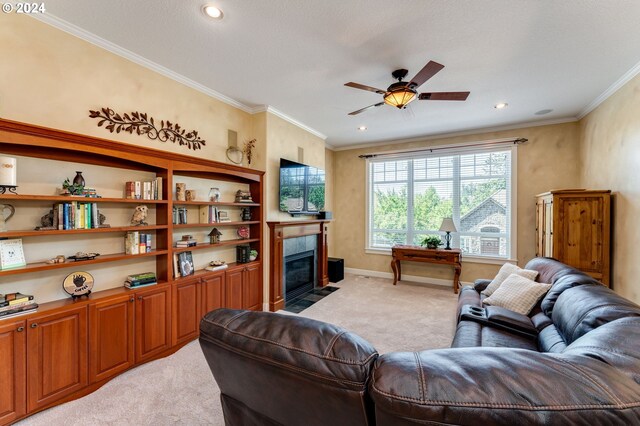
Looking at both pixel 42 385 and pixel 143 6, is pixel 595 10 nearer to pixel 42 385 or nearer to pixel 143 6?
pixel 143 6

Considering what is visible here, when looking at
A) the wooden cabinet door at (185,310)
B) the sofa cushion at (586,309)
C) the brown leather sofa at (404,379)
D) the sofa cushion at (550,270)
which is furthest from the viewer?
the wooden cabinet door at (185,310)

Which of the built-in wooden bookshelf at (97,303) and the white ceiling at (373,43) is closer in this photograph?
the built-in wooden bookshelf at (97,303)

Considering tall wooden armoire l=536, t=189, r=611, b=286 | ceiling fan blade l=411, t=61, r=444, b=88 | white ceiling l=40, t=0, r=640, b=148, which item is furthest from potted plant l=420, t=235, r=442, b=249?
ceiling fan blade l=411, t=61, r=444, b=88

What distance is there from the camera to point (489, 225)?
4.94 metres

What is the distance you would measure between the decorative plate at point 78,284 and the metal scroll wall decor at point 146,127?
1333 mm

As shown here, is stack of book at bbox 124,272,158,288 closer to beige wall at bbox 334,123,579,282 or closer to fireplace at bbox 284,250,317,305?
fireplace at bbox 284,250,317,305

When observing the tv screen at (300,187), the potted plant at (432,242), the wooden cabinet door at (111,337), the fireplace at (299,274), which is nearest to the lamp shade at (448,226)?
the potted plant at (432,242)

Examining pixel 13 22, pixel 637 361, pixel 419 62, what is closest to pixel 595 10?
pixel 419 62

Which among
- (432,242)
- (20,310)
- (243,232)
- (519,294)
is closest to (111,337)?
(20,310)

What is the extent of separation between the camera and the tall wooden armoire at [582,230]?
11.1 feet

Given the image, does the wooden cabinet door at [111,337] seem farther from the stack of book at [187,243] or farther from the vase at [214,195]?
the vase at [214,195]

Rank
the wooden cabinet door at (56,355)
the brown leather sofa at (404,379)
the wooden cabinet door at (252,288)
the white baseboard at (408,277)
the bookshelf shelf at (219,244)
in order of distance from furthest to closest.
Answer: the white baseboard at (408,277), the wooden cabinet door at (252,288), the bookshelf shelf at (219,244), the wooden cabinet door at (56,355), the brown leather sofa at (404,379)

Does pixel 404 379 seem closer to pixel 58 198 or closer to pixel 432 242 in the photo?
pixel 58 198

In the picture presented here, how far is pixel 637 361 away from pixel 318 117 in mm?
4151
